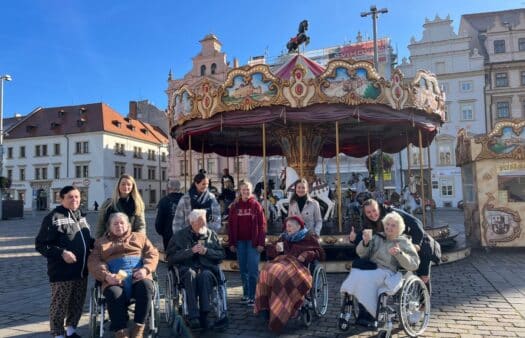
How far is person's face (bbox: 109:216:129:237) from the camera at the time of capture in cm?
445

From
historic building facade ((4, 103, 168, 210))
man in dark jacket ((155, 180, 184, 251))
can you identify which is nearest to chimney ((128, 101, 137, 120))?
historic building facade ((4, 103, 168, 210))

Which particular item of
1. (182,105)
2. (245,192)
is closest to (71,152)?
(182,105)

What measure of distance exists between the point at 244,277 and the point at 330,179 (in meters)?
31.8

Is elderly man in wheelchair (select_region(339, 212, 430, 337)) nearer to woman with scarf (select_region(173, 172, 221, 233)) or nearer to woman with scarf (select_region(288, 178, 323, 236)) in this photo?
woman with scarf (select_region(288, 178, 323, 236))

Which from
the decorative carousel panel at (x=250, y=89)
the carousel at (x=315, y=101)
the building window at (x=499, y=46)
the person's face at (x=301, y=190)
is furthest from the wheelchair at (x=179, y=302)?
the building window at (x=499, y=46)

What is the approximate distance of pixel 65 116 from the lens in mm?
48188

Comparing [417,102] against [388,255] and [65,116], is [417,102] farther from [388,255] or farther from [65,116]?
[65,116]

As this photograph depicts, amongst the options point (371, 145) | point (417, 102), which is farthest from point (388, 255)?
point (371, 145)

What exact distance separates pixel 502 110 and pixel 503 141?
94.9ft

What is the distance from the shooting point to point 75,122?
47.1 m

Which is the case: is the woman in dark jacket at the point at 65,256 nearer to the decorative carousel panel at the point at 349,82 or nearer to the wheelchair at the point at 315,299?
the wheelchair at the point at 315,299

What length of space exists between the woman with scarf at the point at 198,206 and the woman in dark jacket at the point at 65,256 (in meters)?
1.37

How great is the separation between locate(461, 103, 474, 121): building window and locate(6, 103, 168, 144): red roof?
36.1 m

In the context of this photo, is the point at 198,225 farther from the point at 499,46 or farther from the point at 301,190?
the point at 499,46
